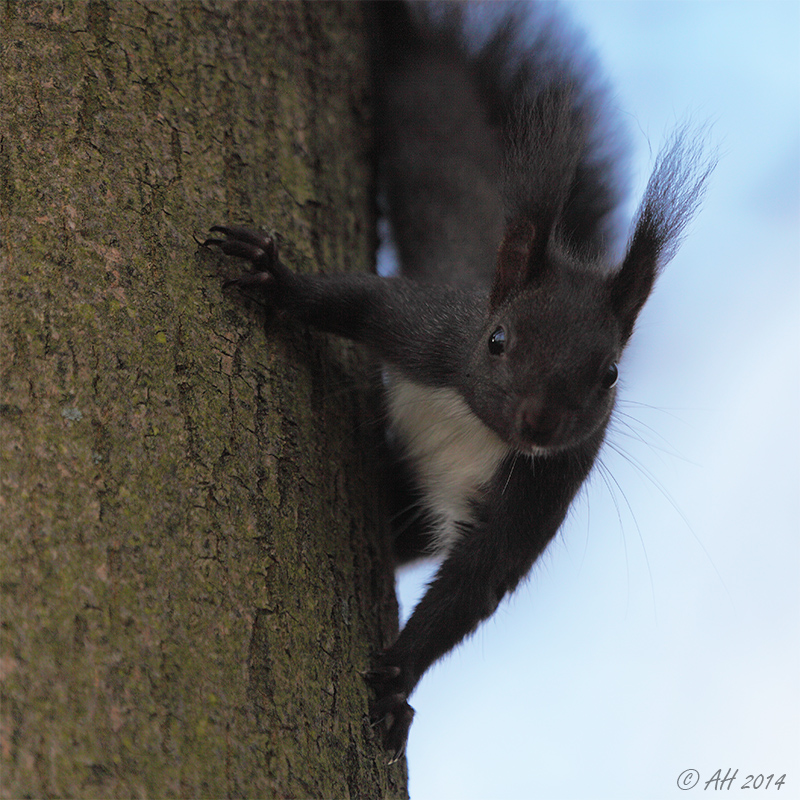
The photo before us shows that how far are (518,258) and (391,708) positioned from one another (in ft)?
4.75

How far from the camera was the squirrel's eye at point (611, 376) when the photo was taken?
9.14 feet

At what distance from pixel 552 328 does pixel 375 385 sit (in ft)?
2.50

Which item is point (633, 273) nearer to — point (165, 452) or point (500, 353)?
point (500, 353)

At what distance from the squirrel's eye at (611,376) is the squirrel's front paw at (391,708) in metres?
1.08

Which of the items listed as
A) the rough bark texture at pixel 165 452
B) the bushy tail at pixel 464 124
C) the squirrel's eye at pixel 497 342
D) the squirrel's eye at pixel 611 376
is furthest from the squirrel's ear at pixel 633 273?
the rough bark texture at pixel 165 452

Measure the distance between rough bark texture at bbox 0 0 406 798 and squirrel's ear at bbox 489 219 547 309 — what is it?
61 cm

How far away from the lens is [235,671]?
6.10 ft

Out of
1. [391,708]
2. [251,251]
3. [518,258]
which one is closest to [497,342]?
[518,258]

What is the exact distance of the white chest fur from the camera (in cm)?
320

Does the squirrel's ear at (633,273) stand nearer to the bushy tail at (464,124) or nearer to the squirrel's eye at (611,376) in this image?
the squirrel's eye at (611,376)

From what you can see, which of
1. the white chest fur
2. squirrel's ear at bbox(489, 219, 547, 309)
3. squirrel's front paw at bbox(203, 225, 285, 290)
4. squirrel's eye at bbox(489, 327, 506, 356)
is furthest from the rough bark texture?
squirrel's ear at bbox(489, 219, 547, 309)

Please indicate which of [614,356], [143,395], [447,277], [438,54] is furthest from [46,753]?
[438,54]

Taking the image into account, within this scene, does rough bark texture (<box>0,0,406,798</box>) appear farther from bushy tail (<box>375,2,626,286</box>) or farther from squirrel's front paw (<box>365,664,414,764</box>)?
bushy tail (<box>375,2,626,286</box>)

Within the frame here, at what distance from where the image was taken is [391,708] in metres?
2.38
